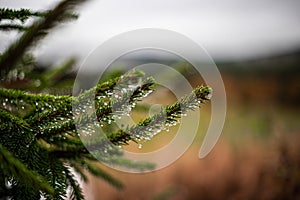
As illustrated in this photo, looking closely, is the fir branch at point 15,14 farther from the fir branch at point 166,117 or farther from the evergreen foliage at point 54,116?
the fir branch at point 166,117

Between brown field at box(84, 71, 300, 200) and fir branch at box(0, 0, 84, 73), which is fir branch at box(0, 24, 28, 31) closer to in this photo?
fir branch at box(0, 0, 84, 73)

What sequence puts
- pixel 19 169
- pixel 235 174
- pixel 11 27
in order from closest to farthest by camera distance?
1. pixel 19 169
2. pixel 11 27
3. pixel 235 174

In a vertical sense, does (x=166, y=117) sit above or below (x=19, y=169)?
above

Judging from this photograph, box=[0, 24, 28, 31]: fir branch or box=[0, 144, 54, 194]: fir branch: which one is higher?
box=[0, 24, 28, 31]: fir branch

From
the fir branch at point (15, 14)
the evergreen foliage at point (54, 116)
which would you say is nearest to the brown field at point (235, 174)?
the evergreen foliage at point (54, 116)

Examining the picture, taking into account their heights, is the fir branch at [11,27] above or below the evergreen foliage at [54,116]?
above

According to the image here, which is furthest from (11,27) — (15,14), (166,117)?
(166,117)

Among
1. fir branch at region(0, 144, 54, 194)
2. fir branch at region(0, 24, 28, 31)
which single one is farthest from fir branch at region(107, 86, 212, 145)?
fir branch at region(0, 24, 28, 31)

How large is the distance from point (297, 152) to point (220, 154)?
121 cm

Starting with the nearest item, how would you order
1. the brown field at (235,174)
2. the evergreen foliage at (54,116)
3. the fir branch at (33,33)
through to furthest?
the fir branch at (33,33) < the evergreen foliage at (54,116) < the brown field at (235,174)

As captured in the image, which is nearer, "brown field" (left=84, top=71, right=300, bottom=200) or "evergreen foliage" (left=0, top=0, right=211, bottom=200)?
"evergreen foliage" (left=0, top=0, right=211, bottom=200)

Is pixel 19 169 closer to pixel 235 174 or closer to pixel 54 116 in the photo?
pixel 54 116

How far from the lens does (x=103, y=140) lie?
637 mm

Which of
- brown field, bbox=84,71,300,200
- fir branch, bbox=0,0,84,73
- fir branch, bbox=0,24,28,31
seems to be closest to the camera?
fir branch, bbox=0,0,84,73
